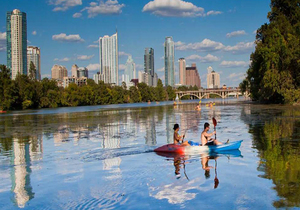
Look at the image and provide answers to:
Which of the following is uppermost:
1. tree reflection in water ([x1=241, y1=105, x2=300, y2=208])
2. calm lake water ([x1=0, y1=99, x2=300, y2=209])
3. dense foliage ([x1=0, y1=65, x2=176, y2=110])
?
dense foliage ([x1=0, y1=65, x2=176, y2=110])

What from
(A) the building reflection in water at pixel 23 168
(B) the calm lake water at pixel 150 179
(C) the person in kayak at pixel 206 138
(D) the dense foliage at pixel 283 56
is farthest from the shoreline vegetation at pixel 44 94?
(C) the person in kayak at pixel 206 138

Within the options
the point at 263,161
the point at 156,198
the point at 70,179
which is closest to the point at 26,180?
the point at 70,179

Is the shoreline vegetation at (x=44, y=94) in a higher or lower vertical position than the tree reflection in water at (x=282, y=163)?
higher

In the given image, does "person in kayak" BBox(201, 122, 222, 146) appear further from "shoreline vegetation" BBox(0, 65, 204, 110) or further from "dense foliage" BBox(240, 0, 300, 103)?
"shoreline vegetation" BBox(0, 65, 204, 110)

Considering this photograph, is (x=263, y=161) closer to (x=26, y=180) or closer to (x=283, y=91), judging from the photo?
(x=26, y=180)

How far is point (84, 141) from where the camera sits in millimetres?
25672

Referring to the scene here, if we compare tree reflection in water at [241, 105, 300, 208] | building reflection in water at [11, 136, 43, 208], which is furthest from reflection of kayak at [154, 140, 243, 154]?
building reflection in water at [11, 136, 43, 208]

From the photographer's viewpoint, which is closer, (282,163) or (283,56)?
(282,163)

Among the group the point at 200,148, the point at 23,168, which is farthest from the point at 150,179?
the point at 23,168

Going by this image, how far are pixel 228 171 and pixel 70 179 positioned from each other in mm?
6524

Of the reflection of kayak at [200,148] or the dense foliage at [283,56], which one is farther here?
the dense foliage at [283,56]

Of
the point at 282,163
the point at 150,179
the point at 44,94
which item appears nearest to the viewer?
the point at 150,179

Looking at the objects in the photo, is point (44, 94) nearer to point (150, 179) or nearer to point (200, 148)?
point (200, 148)

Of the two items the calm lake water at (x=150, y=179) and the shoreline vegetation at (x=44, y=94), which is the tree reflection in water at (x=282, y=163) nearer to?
the calm lake water at (x=150, y=179)
